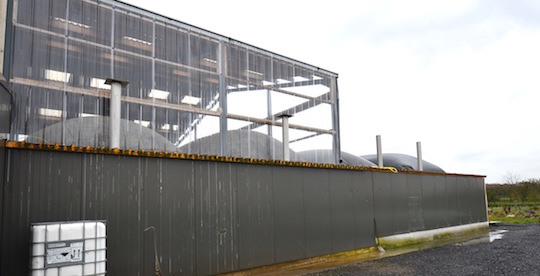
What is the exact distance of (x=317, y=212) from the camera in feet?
35.2

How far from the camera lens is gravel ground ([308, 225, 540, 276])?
8815mm

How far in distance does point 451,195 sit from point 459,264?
26.0 feet

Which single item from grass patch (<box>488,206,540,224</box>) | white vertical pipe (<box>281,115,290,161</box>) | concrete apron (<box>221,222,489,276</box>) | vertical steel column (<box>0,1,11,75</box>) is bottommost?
grass patch (<box>488,206,540,224</box>)

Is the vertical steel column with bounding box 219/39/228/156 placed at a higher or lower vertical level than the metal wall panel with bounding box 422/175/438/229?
higher

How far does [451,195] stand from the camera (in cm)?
1688

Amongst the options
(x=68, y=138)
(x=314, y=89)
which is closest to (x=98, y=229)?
(x=68, y=138)

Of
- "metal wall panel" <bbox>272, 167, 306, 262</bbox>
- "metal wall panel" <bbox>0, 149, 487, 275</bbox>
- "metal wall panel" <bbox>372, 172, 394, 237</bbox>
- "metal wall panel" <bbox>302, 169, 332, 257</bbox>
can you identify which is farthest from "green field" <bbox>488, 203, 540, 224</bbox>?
"metal wall panel" <bbox>272, 167, 306, 262</bbox>

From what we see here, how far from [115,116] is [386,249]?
9.46 meters

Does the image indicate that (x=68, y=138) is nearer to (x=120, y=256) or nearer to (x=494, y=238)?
(x=120, y=256)

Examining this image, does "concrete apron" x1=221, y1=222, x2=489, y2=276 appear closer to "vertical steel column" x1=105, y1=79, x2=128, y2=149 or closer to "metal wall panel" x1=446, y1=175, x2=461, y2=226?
"metal wall panel" x1=446, y1=175, x2=461, y2=226

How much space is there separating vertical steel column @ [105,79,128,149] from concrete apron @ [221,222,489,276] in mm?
4147

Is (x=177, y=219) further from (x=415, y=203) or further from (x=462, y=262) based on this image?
(x=415, y=203)

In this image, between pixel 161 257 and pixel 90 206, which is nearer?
pixel 90 206

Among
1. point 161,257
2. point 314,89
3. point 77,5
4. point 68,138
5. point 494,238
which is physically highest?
point 77,5
